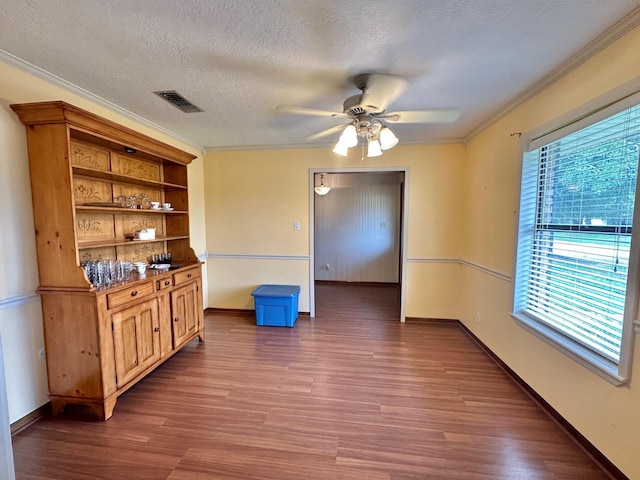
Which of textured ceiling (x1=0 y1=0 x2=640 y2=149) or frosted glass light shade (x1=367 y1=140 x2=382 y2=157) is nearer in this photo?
textured ceiling (x1=0 y1=0 x2=640 y2=149)

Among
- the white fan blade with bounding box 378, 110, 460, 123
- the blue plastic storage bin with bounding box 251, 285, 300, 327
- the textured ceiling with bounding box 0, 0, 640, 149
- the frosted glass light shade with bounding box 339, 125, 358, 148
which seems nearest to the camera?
the textured ceiling with bounding box 0, 0, 640, 149

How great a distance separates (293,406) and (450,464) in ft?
3.47

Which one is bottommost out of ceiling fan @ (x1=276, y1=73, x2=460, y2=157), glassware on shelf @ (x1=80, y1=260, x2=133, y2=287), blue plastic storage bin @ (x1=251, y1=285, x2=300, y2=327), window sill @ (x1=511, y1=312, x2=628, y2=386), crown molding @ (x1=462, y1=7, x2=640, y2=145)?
blue plastic storage bin @ (x1=251, y1=285, x2=300, y2=327)

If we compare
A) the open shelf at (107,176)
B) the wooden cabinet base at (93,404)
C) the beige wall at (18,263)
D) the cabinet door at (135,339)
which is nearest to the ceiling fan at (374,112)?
the open shelf at (107,176)

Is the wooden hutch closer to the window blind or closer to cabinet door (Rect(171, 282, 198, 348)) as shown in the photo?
cabinet door (Rect(171, 282, 198, 348))

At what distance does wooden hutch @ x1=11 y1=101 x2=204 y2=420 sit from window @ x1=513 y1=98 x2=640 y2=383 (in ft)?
10.1

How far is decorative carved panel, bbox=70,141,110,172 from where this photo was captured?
213cm

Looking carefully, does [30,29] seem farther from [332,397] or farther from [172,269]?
[332,397]

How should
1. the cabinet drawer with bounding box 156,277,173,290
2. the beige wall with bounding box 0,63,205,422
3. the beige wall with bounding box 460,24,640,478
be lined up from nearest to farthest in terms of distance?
the beige wall with bounding box 460,24,640,478 < the beige wall with bounding box 0,63,205,422 < the cabinet drawer with bounding box 156,277,173,290

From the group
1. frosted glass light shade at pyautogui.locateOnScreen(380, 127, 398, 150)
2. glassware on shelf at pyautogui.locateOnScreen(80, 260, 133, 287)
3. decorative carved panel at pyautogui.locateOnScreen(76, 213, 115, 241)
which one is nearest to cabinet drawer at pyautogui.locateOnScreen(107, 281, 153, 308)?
glassware on shelf at pyautogui.locateOnScreen(80, 260, 133, 287)

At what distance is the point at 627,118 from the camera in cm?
147

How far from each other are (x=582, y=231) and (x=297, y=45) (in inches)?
83.6

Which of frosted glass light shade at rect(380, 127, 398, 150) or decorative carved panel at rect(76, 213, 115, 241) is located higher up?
frosted glass light shade at rect(380, 127, 398, 150)

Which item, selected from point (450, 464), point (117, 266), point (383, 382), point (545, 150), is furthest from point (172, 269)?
point (545, 150)
